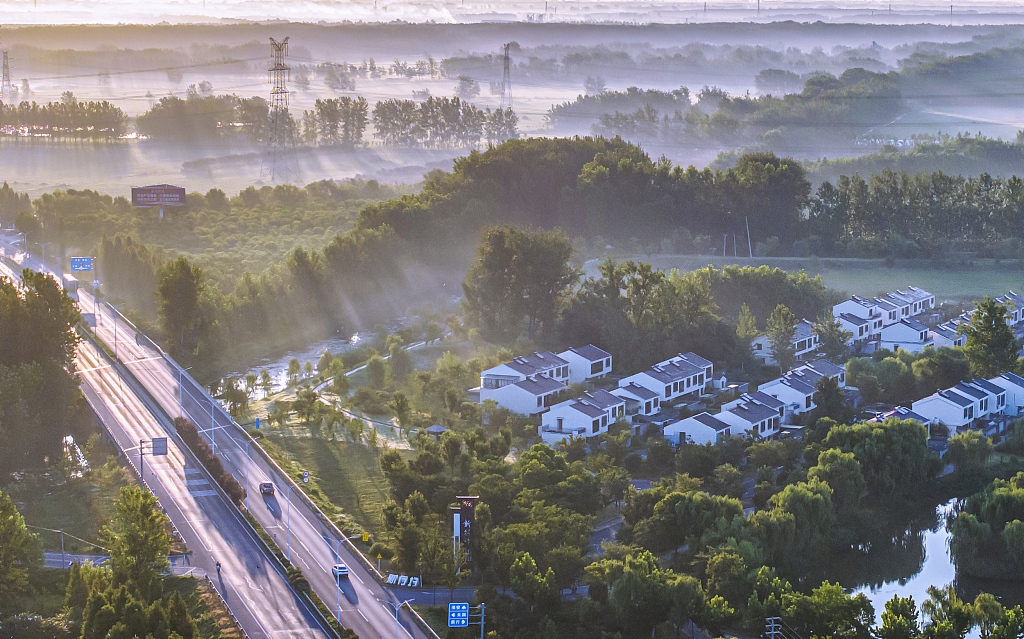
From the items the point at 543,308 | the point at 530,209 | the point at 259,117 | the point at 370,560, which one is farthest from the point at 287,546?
the point at 259,117

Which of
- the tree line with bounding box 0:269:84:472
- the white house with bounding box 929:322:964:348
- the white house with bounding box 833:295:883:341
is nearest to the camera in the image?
the tree line with bounding box 0:269:84:472

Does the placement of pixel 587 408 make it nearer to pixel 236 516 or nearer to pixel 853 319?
pixel 236 516

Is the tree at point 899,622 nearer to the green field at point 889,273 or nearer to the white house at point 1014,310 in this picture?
the white house at point 1014,310

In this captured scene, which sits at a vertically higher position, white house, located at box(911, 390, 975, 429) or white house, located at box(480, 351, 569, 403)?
white house, located at box(480, 351, 569, 403)

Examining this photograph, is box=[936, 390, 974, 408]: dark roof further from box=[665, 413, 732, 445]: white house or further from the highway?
the highway

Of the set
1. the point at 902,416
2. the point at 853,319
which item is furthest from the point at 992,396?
the point at 853,319

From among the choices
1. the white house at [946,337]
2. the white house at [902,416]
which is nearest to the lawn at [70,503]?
the white house at [902,416]

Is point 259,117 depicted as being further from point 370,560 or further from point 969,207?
point 370,560

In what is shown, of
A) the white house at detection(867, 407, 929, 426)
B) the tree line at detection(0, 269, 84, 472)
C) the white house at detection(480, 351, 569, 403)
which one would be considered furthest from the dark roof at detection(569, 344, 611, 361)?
the tree line at detection(0, 269, 84, 472)
